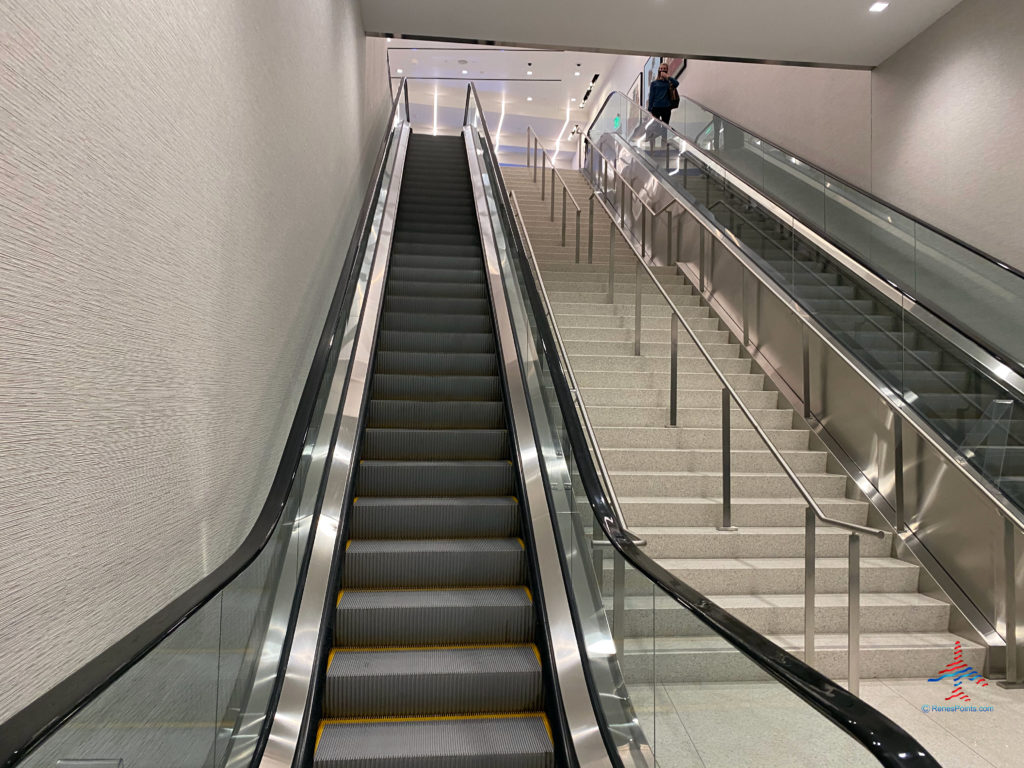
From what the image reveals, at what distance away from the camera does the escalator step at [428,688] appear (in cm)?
300

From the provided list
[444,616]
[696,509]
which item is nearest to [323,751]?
[444,616]

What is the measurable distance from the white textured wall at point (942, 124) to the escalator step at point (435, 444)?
14.4ft

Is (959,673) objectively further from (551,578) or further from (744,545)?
(551,578)

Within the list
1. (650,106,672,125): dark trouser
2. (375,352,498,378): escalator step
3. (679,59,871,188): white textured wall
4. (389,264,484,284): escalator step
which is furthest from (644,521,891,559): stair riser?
(650,106,672,125): dark trouser

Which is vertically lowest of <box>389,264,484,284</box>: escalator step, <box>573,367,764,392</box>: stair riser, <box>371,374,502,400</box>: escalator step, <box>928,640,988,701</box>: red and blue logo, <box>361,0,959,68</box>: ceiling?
<box>928,640,988,701</box>: red and blue logo

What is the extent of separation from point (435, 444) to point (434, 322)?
1649 mm

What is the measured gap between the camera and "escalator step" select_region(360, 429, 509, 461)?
14.9ft

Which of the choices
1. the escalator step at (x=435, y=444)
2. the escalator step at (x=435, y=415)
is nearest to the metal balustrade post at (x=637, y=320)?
the escalator step at (x=435, y=415)

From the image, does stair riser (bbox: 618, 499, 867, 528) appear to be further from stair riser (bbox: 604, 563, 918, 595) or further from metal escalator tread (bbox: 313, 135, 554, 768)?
metal escalator tread (bbox: 313, 135, 554, 768)

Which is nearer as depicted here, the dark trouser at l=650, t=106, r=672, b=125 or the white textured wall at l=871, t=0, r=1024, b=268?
the white textured wall at l=871, t=0, r=1024, b=268

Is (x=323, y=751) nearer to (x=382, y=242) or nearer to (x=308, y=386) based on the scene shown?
(x=308, y=386)

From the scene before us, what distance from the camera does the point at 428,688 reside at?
3.03 meters

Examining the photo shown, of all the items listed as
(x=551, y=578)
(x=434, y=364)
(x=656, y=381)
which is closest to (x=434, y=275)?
(x=434, y=364)

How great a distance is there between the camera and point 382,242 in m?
6.66
